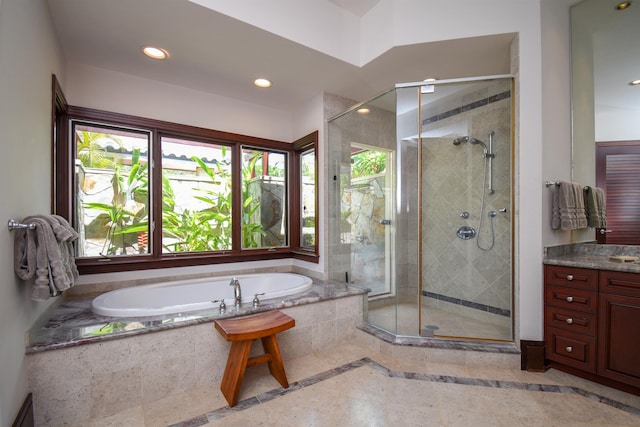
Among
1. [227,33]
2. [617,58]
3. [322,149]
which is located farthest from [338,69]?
[617,58]

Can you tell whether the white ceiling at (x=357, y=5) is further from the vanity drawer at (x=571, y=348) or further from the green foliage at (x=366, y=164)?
the vanity drawer at (x=571, y=348)

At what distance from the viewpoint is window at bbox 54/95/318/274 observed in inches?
102

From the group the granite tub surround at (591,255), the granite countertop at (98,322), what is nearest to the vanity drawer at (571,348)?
the granite tub surround at (591,255)

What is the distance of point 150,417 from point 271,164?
2667 millimetres

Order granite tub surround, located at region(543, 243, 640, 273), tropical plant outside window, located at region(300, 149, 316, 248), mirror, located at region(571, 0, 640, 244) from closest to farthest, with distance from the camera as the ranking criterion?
granite tub surround, located at region(543, 243, 640, 273) < mirror, located at region(571, 0, 640, 244) < tropical plant outside window, located at region(300, 149, 316, 248)

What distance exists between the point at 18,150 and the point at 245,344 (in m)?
1.61

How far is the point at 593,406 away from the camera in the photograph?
173 cm

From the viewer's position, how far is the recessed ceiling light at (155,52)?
7.64 feet

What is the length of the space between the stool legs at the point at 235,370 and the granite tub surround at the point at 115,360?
0.49 feet

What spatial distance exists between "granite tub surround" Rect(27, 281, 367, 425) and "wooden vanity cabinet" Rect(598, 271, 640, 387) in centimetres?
220

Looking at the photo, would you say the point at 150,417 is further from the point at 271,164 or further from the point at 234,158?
the point at 271,164

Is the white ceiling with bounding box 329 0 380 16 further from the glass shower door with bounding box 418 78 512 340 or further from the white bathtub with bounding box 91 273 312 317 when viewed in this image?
the white bathtub with bounding box 91 273 312 317

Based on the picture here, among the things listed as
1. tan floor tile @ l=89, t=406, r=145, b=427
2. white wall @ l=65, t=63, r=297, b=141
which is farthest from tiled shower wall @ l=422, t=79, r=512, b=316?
tan floor tile @ l=89, t=406, r=145, b=427

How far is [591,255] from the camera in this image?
234cm
